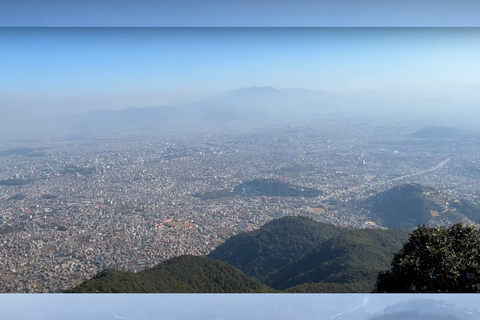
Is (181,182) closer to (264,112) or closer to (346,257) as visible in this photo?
(264,112)

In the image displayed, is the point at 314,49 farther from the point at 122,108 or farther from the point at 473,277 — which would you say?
the point at 122,108

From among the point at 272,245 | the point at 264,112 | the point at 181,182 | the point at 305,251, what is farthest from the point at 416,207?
the point at 181,182

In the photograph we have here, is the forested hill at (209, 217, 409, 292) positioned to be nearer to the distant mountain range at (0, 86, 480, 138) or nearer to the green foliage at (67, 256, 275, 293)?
the green foliage at (67, 256, 275, 293)

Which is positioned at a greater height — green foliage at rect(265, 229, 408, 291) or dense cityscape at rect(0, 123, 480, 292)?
dense cityscape at rect(0, 123, 480, 292)

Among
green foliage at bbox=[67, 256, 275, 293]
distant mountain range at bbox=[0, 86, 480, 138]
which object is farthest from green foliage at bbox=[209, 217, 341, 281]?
distant mountain range at bbox=[0, 86, 480, 138]

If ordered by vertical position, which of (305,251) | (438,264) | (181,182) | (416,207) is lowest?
(305,251)

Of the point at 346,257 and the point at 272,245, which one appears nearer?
the point at 346,257
